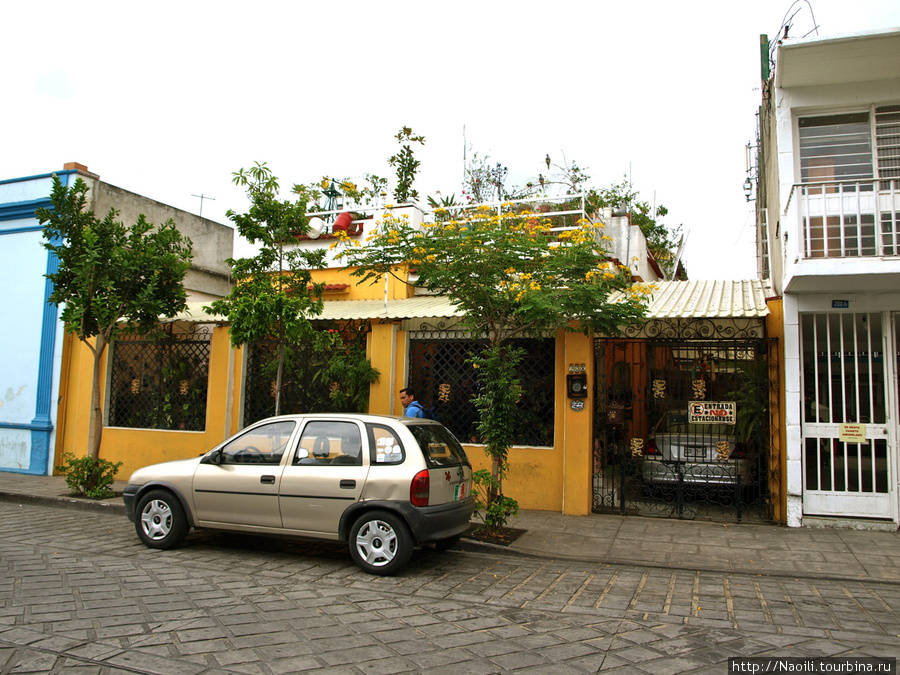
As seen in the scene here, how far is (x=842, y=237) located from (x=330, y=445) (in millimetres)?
6722

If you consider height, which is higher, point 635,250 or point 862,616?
point 635,250

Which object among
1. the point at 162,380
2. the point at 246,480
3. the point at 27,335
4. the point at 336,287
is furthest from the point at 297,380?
the point at 27,335

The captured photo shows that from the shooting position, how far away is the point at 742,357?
9109mm

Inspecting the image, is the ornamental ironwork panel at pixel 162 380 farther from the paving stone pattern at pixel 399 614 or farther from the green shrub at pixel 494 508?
the green shrub at pixel 494 508

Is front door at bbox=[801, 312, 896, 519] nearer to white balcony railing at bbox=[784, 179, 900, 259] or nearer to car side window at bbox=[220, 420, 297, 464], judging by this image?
white balcony railing at bbox=[784, 179, 900, 259]

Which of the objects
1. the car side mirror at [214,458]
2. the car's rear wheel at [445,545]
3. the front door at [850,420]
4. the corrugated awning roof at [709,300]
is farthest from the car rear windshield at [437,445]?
the front door at [850,420]

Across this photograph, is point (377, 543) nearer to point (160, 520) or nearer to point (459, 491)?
point (459, 491)

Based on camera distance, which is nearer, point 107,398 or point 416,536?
point 416,536

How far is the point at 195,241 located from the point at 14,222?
4.16 m

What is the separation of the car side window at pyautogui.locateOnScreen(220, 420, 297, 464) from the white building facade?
6.40m

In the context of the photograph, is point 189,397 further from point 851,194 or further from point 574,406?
point 851,194

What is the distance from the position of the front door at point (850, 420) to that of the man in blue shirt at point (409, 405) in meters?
5.24

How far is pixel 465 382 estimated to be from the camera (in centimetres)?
1013

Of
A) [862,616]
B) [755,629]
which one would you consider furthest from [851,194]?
[755,629]
